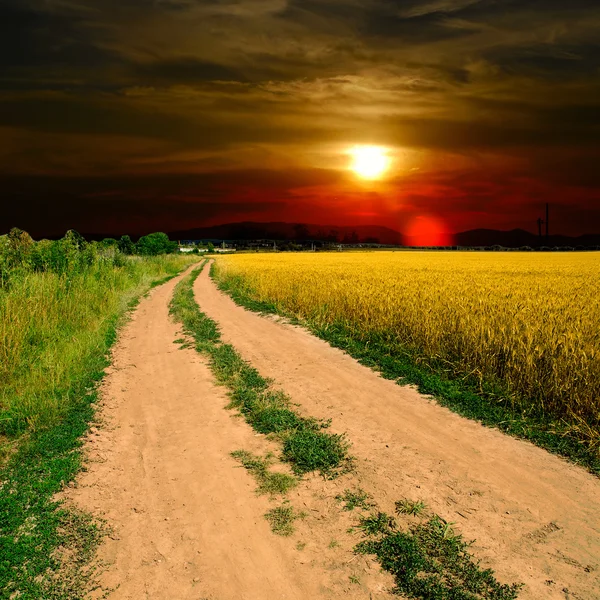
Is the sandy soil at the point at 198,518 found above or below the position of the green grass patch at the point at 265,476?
below

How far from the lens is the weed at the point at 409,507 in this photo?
462 centimetres

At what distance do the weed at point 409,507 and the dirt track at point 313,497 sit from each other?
0.10m

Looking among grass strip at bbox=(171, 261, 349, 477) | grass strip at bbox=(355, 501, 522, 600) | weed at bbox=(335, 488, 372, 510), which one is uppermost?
grass strip at bbox=(171, 261, 349, 477)

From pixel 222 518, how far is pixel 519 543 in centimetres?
279

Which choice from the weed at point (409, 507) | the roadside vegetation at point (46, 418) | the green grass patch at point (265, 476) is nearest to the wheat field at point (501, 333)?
the weed at point (409, 507)

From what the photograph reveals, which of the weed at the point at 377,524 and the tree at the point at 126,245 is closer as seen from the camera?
the weed at the point at 377,524

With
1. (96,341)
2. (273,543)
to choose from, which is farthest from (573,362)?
(96,341)

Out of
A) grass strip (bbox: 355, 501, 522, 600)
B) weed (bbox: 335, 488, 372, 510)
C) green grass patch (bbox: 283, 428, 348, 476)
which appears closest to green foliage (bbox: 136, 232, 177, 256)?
green grass patch (bbox: 283, 428, 348, 476)

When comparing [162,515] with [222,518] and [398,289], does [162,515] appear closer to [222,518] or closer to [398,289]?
[222,518]

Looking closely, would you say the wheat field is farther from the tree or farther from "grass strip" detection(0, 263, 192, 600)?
the tree

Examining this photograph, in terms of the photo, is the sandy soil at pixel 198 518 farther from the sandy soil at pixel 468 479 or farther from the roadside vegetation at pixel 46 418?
the roadside vegetation at pixel 46 418

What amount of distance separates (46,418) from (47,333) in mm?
4435

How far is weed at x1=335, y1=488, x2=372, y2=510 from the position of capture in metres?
4.73

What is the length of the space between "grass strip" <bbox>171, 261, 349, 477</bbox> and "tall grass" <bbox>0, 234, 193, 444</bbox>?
2.73 meters
